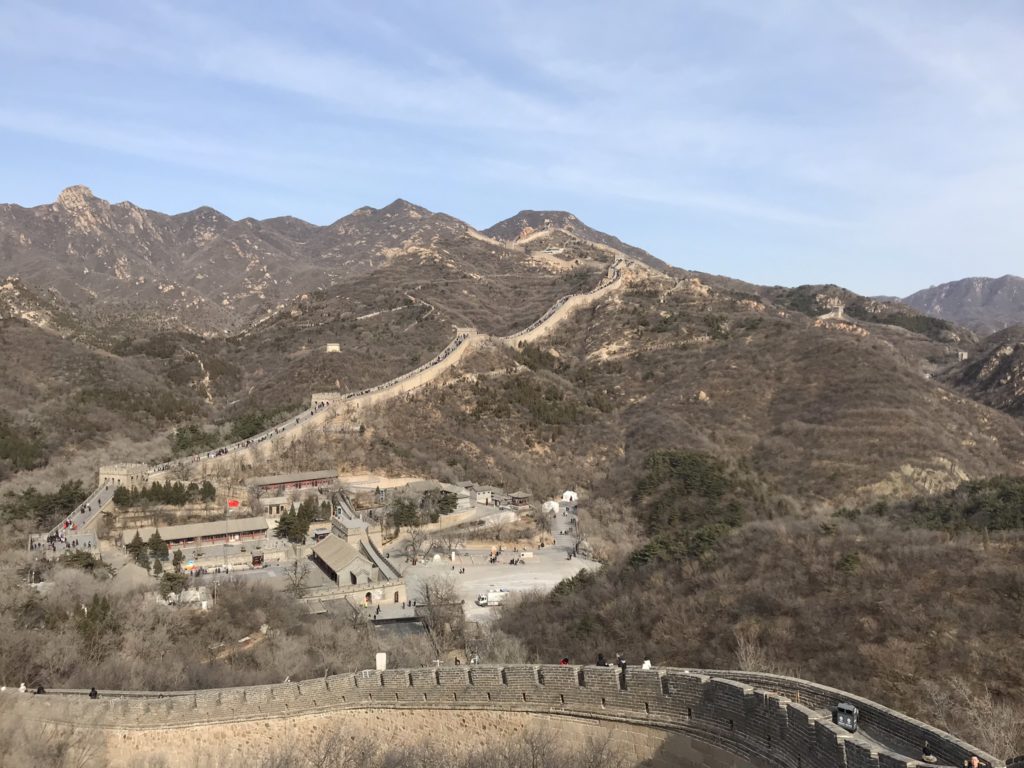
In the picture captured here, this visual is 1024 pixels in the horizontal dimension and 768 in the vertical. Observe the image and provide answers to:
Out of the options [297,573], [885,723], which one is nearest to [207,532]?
[297,573]

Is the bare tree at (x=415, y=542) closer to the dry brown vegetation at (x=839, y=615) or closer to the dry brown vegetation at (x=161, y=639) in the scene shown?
the dry brown vegetation at (x=161, y=639)

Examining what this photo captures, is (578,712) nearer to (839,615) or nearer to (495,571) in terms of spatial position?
(839,615)

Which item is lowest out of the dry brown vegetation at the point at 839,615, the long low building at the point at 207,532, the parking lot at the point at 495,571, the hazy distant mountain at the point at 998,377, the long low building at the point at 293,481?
the parking lot at the point at 495,571

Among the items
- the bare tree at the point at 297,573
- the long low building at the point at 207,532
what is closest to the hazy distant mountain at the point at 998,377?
the bare tree at the point at 297,573

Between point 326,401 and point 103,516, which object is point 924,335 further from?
point 103,516

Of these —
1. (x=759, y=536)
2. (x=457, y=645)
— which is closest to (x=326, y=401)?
(x=457, y=645)

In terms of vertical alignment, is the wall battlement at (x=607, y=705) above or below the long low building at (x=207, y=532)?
above
